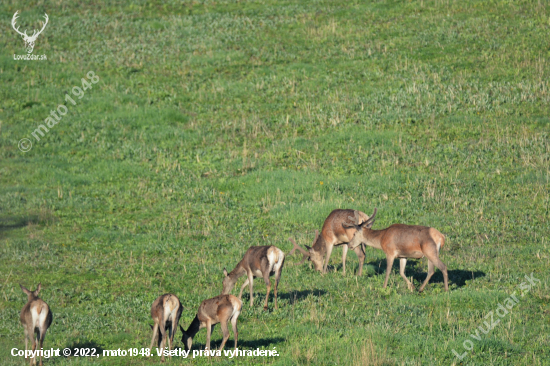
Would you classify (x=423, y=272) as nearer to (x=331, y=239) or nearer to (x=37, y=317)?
(x=331, y=239)

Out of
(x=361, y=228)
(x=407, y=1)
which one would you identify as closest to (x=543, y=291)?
(x=361, y=228)

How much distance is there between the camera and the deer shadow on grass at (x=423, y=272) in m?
16.1

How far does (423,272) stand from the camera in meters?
17.0

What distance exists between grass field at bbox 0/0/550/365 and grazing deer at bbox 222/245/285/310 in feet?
2.78

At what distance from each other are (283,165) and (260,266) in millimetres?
11633

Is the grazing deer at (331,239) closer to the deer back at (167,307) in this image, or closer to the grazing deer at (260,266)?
the grazing deer at (260,266)

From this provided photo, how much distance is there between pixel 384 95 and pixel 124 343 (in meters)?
20.9

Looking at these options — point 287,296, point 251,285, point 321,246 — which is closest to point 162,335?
point 251,285

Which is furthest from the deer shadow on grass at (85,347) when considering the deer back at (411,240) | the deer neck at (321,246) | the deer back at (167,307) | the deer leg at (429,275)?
the deer leg at (429,275)

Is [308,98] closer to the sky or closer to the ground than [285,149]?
closer to the sky

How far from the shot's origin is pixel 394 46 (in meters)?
35.8

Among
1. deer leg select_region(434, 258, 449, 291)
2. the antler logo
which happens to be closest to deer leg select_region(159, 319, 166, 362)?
deer leg select_region(434, 258, 449, 291)

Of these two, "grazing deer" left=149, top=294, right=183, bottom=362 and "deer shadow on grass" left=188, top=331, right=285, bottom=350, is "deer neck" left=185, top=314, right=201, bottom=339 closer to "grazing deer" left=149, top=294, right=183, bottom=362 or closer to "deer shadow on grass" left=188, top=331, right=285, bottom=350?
"deer shadow on grass" left=188, top=331, right=285, bottom=350

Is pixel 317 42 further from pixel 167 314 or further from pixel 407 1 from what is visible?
pixel 167 314
